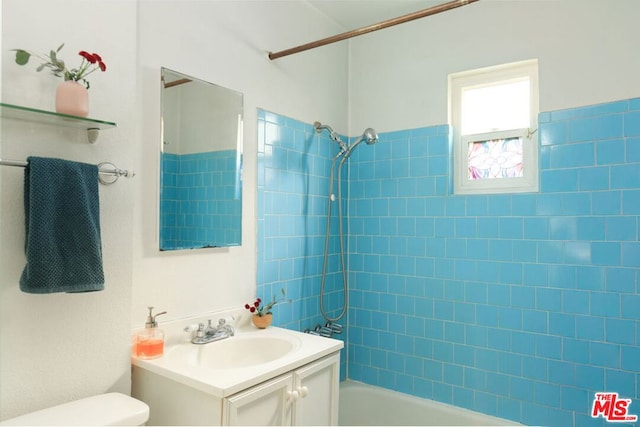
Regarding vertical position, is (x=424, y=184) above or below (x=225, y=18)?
below

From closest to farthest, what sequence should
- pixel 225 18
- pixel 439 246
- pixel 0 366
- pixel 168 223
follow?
pixel 0 366 < pixel 168 223 < pixel 225 18 < pixel 439 246

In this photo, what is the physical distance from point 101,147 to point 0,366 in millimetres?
730

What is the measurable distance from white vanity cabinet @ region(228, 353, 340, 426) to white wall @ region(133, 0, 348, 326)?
1.86ft

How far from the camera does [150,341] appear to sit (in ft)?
5.05

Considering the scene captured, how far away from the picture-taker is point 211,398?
1.32m

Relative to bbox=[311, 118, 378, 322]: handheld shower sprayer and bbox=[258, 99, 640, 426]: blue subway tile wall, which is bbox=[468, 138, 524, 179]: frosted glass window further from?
bbox=[311, 118, 378, 322]: handheld shower sprayer

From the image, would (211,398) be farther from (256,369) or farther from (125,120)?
(125,120)

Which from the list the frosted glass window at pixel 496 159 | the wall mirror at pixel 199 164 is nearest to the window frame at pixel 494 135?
the frosted glass window at pixel 496 159

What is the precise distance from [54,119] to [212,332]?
1.04 meters

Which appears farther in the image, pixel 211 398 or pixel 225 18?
pixel 225 18

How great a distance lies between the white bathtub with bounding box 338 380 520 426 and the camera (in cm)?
231

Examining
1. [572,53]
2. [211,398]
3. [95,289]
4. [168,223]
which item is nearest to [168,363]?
[211,398]

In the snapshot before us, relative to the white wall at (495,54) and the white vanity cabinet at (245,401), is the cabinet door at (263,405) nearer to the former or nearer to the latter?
the white vanity cabinet at (245,401)

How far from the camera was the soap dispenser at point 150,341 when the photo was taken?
5.01ft
